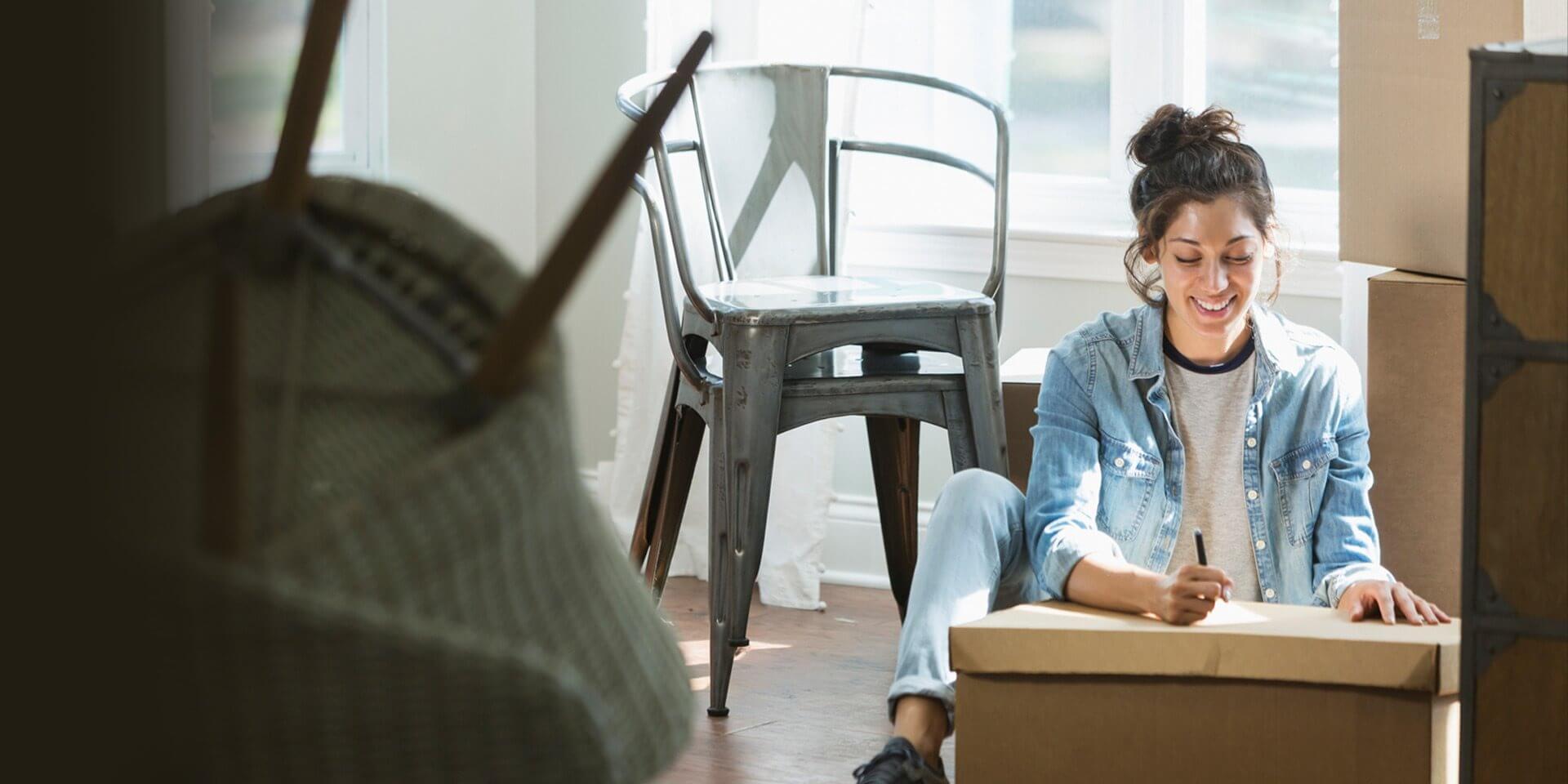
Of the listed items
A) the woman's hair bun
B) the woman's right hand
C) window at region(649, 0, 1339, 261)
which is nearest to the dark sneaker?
the woman's right hand

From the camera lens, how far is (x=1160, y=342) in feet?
5.81

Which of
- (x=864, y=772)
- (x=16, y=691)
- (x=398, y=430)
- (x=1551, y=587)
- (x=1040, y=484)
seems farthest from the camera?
(x=1040, y=484)

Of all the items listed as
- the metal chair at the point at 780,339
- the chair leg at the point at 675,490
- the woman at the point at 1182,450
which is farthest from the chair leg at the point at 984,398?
the chair leg at the point at 675,490

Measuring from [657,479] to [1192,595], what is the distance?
3.71 feet

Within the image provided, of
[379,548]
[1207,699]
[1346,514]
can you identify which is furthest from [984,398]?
[379,548]

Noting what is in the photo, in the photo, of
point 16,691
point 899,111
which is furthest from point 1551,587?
point 899,111

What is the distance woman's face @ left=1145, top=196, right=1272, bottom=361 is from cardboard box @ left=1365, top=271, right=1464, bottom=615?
13 centimetres

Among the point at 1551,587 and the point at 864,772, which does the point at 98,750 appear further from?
Answer: the point at 864,772

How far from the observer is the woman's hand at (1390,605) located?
1438 millimetres

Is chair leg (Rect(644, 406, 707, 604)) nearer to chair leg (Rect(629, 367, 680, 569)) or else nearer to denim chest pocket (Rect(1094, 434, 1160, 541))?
chair leg (Rect(629, 367, 680, 569))

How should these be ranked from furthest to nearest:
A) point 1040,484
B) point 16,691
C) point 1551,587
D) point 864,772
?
point 1040,484 < point 864,772 < point 1551,587 < point 16,691

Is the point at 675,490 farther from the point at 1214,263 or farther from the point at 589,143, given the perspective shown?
the point at 589,143

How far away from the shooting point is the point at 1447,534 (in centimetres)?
174

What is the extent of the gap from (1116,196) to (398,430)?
8.20ft
